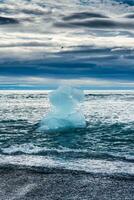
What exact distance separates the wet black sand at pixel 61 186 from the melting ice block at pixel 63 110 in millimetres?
17486

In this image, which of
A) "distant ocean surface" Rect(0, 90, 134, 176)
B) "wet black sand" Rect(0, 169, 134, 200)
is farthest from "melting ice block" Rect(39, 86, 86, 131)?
"wet black sand" Rect(0, 169, 134, 200)

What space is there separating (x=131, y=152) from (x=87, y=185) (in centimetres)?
961

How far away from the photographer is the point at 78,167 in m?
17.8

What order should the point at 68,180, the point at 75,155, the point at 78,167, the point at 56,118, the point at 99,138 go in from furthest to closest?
the point at 56,118
the point at 99,138
the point at 75,155
the point at 78,167
the point at 68,180

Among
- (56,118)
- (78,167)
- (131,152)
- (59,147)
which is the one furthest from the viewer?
(56,118)

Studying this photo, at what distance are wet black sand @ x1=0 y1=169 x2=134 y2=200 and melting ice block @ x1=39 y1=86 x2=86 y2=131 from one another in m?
17.5

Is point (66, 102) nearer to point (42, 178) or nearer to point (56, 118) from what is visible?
point (56, 118)

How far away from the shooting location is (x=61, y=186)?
14.1 meters

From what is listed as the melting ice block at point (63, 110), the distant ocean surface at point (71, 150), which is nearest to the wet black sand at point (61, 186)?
the distant ocean surface at point (71, 150)

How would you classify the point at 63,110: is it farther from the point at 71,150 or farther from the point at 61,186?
the point at 61,186

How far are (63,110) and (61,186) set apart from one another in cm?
2085

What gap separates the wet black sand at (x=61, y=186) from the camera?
12891mm

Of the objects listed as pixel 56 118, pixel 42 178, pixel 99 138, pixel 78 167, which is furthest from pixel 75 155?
pixel 56 118

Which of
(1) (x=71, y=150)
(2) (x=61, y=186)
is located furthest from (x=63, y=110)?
(2) (x=61, y=186)
